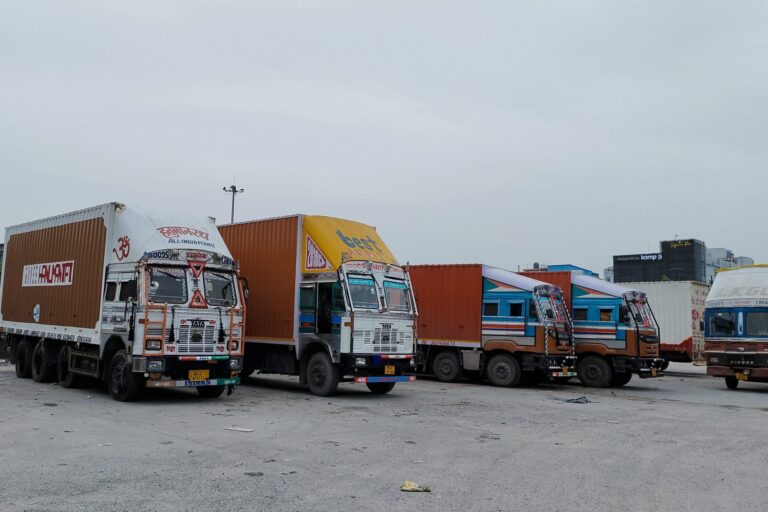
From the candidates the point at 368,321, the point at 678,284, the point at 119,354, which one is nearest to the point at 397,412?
the point at 368,321

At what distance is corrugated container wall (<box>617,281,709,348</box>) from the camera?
25.0 metres

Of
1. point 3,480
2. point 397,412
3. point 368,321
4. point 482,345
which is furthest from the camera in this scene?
point 482,345

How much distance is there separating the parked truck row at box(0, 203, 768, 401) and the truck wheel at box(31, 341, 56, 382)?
4 cm

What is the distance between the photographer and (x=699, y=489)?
6.82 meters

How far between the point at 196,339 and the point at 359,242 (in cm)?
453

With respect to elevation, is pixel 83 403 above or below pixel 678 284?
below

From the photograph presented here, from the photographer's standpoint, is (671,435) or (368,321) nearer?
(671,435)

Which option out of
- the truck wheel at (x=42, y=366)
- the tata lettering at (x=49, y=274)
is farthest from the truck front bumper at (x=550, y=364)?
the truck wheel at (x=42, y=366)

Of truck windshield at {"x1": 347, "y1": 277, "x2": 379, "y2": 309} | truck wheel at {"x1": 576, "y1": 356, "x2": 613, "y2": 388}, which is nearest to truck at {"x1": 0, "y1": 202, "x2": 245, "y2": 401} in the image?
truck windshield at {"x1": 347, "y1": 277, "x2": 379, "y2": 309}

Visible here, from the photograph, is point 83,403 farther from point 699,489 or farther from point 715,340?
point 715,340

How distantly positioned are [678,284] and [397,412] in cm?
1741

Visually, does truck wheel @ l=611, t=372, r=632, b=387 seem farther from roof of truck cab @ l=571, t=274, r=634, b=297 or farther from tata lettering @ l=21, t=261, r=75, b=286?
tata lettering @ l=21, t=261, r=75, b=286

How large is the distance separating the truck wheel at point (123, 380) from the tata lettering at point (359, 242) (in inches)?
208

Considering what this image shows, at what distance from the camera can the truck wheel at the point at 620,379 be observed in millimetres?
19839
